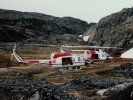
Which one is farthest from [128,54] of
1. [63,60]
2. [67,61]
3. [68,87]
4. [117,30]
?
[68,87]

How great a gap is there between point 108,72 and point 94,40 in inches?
4928

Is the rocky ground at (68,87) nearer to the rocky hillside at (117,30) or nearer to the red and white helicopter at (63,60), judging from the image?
the red and white helicopter at (63,60)

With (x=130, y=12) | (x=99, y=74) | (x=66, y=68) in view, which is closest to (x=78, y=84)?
(x=99, y=74)

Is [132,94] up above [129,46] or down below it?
below

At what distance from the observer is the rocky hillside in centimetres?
14088

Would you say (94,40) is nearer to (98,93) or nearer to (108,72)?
(108,72)

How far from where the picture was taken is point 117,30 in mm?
160250

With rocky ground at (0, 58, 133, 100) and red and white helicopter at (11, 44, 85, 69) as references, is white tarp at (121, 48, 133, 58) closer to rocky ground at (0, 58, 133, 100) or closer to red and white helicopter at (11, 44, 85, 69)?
red and white helicopter at (11, 44, 85, 69)

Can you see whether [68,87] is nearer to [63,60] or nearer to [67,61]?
[63,60]

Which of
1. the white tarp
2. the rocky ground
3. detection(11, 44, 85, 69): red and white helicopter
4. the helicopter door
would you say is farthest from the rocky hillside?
the rocky ground

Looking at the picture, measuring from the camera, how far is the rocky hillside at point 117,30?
141 meters

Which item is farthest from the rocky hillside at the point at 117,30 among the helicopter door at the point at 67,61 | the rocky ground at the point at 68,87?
the rocky ground at the point at 68,87

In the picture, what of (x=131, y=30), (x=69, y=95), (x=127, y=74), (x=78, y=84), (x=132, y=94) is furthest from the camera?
(x=131, y=30)

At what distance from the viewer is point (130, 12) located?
179125 mm
